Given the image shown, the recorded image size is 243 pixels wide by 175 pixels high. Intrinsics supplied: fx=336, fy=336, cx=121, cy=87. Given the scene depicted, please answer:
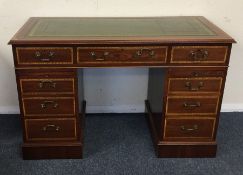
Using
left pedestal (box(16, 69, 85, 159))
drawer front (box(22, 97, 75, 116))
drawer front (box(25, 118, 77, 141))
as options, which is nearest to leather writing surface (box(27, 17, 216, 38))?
left pedestal (box(16, 69, 85, 159))

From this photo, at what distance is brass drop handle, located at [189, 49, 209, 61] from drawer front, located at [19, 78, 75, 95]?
2.18 feet

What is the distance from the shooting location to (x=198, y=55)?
5.96 feet

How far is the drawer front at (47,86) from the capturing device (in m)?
1.84

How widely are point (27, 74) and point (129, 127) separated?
2.97 ft

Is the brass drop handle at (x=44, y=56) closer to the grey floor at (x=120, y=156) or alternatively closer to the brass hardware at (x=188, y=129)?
the grey floor at (x=120, y=156)

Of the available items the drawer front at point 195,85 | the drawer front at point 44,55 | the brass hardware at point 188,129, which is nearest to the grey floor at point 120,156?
the brass hardware at point 188,129

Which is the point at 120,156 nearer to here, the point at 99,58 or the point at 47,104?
the point at 47,104

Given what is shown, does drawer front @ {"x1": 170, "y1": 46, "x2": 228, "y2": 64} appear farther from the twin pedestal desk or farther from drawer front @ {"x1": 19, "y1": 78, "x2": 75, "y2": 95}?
drawer front @ {"x1": 19, "y1": 78, "x2": 75, "y2": 95}

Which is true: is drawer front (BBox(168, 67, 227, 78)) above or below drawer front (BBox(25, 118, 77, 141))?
above

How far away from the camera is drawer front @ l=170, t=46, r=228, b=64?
5.90 ft

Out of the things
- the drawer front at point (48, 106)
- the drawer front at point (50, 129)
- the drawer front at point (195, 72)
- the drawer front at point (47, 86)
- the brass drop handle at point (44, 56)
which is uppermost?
the brass drop handle at point (44, 56)

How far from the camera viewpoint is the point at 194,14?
2295mm

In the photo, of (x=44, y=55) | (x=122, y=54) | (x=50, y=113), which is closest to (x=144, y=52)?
(x=122, y=54)

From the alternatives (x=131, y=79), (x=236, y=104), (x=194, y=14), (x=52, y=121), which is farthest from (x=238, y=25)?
(x=52, y=121)
